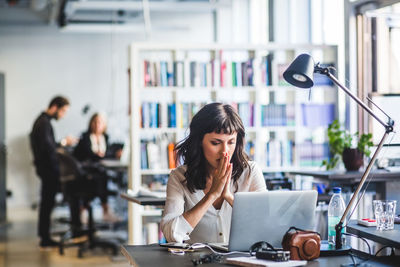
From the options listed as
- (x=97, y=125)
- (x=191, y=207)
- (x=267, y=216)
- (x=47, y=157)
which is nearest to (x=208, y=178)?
(x=191, y=207)

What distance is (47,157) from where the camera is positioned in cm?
763

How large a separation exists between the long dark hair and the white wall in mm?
9324

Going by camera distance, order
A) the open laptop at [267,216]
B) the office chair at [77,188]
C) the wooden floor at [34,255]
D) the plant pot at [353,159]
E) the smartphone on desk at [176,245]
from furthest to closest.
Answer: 1. the office chair at [77,188]
2. the wooden floor at [34,255]
3. the plant pot at [353,159]
4. the smartphone on desk at [176,245]
5. the open laptop at [267,216]

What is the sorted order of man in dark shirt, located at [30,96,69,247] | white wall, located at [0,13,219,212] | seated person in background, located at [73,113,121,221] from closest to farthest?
man in dark shirt, located at [30,96,69,247], seated person in background, located at [73,113,121,221], white wall, located at [0,13,219,212]

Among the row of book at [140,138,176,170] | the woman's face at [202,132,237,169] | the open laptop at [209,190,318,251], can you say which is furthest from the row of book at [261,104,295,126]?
the open laptop at [209,190,318,251]

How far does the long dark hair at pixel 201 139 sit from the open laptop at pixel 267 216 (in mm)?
630

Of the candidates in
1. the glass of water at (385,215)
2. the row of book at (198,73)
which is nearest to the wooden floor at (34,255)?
the row of book at (198,73)

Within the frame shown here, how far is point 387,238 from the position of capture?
8.49 ft

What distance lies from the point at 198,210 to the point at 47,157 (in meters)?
4.99

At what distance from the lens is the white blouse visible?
2971 mm

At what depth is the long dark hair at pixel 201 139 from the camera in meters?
3.12

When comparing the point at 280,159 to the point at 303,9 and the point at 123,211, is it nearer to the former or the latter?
the point at 303,9

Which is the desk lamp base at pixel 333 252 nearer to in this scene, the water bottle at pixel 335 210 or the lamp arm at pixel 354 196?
the lamp arm at pixel 354 196

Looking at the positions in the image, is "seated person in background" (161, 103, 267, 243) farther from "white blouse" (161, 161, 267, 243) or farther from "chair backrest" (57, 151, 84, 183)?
"chair backrest" (57, 151, 84, 183)
